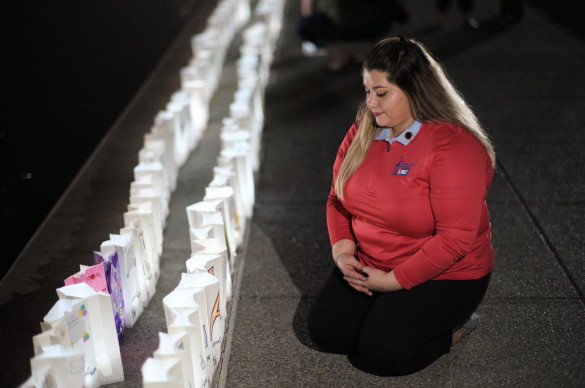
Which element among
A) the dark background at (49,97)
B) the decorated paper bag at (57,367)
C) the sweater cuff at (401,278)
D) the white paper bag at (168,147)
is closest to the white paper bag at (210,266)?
the decorated paper bag at (57,367)

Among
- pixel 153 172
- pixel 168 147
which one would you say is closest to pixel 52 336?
pixel 153 172

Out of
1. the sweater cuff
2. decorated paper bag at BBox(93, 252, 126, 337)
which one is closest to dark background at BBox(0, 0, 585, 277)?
decorated paper bag at BBox(93, 252, 126, 337)

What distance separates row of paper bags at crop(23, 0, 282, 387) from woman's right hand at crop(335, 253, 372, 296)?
40cm

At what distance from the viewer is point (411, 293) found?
224cm

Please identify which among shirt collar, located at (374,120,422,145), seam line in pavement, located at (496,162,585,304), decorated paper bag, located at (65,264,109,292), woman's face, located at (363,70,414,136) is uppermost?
woman's face, located at (363,70,414,136)

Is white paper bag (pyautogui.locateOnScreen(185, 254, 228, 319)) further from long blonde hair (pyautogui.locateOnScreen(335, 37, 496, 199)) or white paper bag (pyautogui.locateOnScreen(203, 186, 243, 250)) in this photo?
long blonde hair (pyautogui.locateOnScreen(335, 37, 496, 199))

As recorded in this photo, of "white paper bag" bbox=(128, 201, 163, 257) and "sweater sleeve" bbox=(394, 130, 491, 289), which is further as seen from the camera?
"white paper bag" bbox=(128, 201, 163, 257)

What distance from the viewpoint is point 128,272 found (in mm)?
2412

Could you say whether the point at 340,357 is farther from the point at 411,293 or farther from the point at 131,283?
the point at 131,283

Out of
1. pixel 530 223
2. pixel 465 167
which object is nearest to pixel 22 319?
pixel 465 167

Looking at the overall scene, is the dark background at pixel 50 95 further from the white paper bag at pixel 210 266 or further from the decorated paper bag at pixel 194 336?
the decorated paper bag at pixel 194 336

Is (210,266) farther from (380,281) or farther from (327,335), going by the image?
(380,281)

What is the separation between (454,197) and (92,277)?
3.72 feet

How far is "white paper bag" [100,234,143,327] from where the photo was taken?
2340mm
